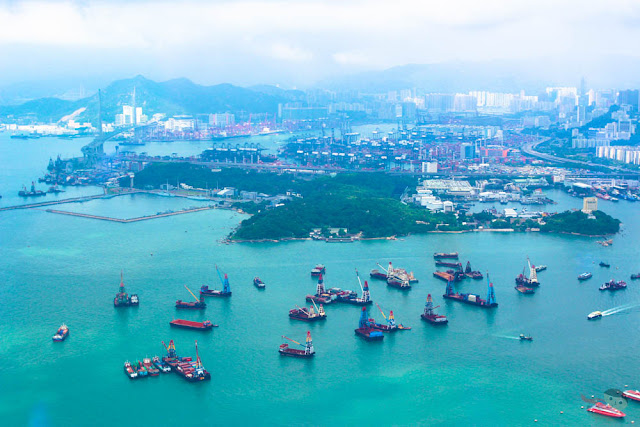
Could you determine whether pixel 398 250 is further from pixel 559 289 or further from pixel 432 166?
pixel 432 166

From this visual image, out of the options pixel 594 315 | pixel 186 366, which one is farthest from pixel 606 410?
pixel 186 366

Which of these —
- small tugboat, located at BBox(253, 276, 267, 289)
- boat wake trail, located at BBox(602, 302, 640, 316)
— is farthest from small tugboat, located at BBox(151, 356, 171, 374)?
boat wake trail, located at BBox(602, 302, 640, 316)

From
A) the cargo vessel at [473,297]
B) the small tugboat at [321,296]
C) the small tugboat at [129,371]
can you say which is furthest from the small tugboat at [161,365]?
the cargo vessel at [473,297]

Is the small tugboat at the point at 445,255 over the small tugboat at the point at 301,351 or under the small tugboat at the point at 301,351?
over

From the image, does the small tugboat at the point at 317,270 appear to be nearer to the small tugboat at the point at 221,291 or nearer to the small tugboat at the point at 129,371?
the small tugboat at the point at 221,291

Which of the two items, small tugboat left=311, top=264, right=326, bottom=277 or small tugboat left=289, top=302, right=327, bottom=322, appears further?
small tugboat left=311, top=264, right=326, bottom=277

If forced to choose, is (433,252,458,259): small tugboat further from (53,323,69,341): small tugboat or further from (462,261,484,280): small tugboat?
(53,323,69,341): small tugboat

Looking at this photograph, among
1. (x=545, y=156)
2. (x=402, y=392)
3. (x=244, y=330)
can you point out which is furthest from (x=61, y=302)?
(x=545, y=156)
